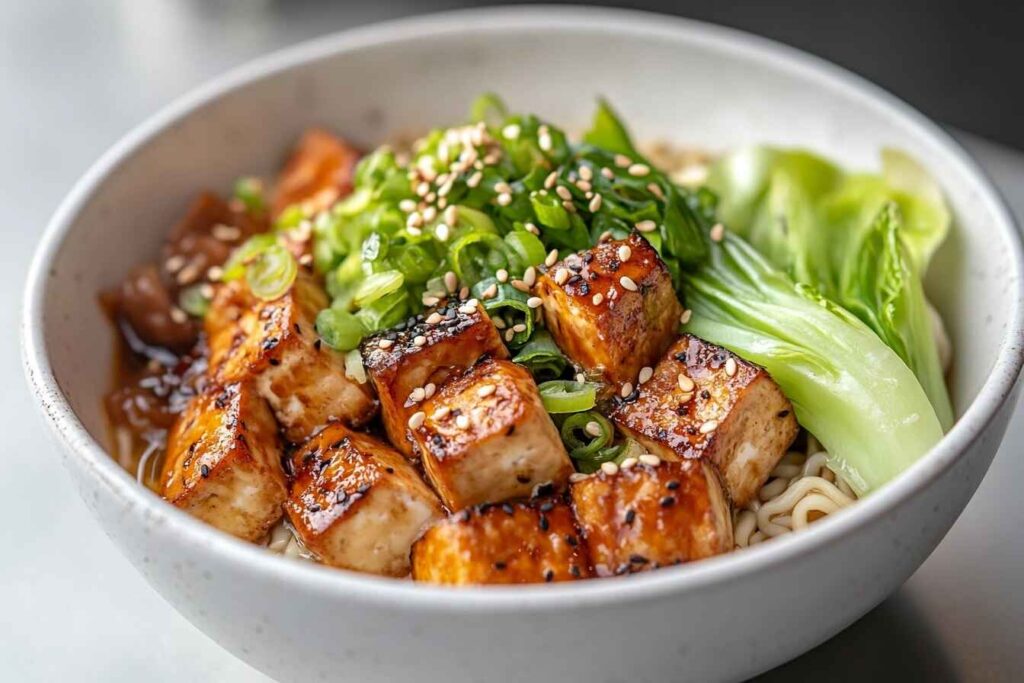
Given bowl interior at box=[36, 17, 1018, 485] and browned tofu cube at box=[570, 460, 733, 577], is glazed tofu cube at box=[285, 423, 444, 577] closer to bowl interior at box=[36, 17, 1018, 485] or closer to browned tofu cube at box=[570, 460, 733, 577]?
browned tofu cube at box=[570, 460, 733, 577]

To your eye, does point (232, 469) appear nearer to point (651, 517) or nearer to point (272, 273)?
point (272, 273)

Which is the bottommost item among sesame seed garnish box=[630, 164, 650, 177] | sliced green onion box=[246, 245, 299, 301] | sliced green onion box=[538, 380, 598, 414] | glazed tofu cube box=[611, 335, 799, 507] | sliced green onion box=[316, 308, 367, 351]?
glazed tofu cube box=[611, 335, 799, 507]

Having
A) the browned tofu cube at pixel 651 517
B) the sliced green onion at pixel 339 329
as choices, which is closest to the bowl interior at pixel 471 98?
the sliced green onion at pixel 339 329

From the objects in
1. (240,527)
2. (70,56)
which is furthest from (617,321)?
(70,56)

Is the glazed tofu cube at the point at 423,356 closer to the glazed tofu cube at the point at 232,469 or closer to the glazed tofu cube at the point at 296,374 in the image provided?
the glazed tofu cube at the point at 296,374

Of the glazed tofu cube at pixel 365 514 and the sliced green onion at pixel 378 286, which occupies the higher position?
the sliced green onion at pixel 378 286

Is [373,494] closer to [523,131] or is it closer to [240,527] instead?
[240,527]

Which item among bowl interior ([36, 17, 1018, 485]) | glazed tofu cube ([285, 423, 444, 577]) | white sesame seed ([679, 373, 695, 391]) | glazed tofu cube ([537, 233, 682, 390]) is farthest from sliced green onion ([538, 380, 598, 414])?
bowl interior ([36, 17, 1018, 485])

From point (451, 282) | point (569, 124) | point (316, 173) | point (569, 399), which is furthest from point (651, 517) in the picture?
point (569, 124)
